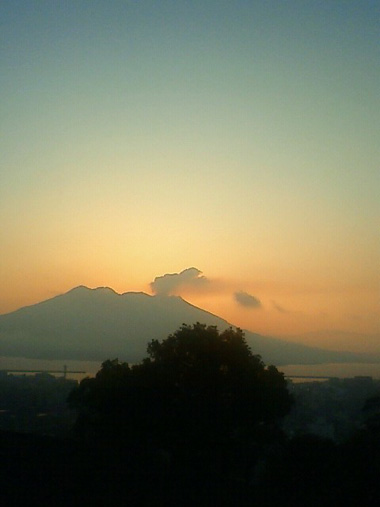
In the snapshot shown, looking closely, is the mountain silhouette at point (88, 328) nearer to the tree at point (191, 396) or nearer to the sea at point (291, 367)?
the sea at point (291, 367)

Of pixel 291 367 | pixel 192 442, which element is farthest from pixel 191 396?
pixel 291 367

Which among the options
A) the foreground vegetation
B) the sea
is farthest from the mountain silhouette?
the foreground vegetation

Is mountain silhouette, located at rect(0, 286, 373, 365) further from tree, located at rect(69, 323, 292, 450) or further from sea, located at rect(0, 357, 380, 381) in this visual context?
tree, located at rect(69, 323, 292, 450)

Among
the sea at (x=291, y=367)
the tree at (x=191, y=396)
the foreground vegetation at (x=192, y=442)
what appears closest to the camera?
the foreground vegetation at (x=192, y=442)

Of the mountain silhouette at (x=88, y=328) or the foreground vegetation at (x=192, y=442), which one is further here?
the mountain silhouette at (x=88, y=328)

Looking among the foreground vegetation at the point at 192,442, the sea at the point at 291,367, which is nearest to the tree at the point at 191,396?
the foreground vegetation at the point at 192,442

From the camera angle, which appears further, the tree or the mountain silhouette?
the mountain silhouette

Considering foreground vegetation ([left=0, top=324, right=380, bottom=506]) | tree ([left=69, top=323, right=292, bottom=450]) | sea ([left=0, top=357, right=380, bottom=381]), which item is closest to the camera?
foreground vegetation ([left=0, top=324, right=380, bottom=506])

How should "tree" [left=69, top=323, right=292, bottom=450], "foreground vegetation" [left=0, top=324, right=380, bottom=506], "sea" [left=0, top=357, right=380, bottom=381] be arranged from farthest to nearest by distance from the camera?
"sea" [left=0, top=357, right=380, bottom=381]
"tree" [left=69, top=323, right=292, bottom=450]
"foreground vegetation" [left=0, top=324, right=380, bottom=506]

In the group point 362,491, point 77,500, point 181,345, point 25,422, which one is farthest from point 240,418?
point 77,500

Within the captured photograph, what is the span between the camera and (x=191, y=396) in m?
20.8

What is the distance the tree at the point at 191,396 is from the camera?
66.5 feet

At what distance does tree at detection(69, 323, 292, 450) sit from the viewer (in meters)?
20.3

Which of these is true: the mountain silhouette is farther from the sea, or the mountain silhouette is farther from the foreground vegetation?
the foreground vegetation
